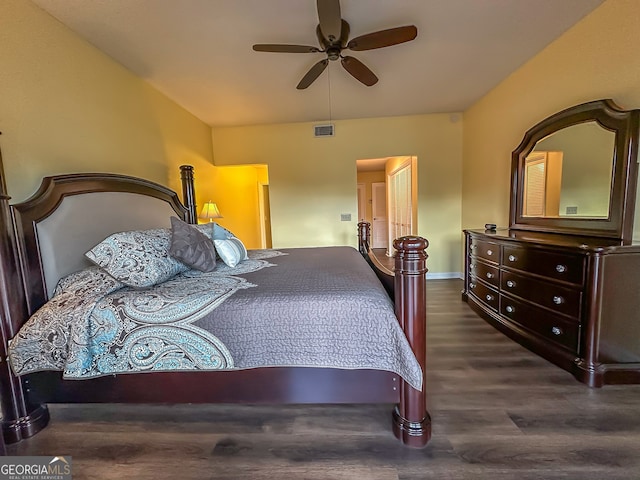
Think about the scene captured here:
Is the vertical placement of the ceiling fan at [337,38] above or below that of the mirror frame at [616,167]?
above

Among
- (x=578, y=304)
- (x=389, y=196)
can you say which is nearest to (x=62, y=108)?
(x=578, y=304)

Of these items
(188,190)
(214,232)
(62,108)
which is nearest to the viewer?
(62,108)

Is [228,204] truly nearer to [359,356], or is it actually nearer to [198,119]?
[198,119]

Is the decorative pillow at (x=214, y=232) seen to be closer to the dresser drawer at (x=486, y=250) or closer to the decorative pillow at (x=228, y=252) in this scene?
the decorative pillow at (x=228, y=252)

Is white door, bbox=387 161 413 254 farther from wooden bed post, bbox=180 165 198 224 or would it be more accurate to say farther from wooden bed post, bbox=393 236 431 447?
wooden bed post, bbox=393 236 431 447

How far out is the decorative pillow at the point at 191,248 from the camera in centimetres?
187

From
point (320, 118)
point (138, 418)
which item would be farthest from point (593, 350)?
point (320, 118)

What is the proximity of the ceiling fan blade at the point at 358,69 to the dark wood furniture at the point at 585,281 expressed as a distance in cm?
167

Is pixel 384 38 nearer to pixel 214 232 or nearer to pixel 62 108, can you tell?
pixel 214 232

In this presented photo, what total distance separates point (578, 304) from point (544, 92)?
204 cm

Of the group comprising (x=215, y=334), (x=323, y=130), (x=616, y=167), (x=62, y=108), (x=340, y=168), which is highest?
(x=323, y=130)

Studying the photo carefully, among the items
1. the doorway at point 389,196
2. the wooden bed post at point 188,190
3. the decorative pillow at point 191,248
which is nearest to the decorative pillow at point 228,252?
the decorative pillow at point 191,248

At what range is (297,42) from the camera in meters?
2.40

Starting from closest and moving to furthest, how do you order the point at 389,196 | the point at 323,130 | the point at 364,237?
the point at 364,237
the point at 323,130
the point at 389,196
